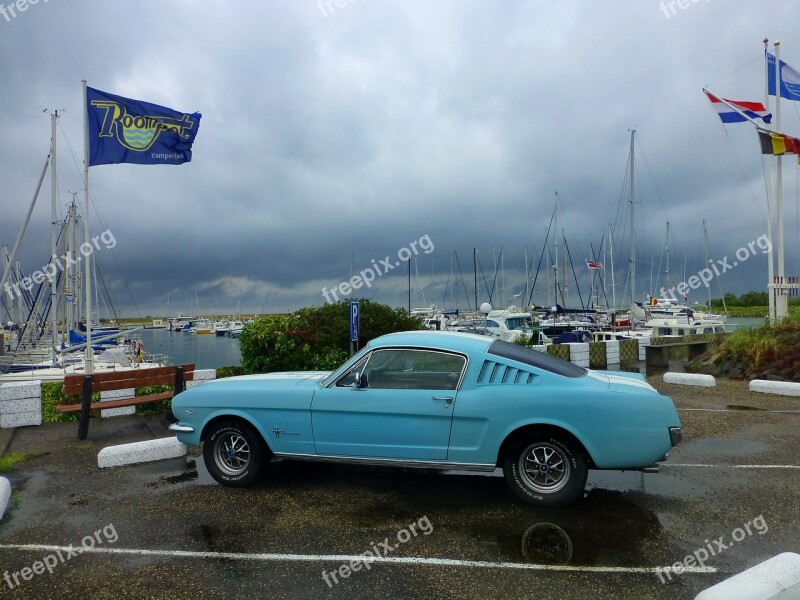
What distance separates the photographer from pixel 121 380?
8.98 meters

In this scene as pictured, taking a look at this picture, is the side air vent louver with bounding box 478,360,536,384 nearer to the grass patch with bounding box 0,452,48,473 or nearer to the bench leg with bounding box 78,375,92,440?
the grass patch with bounding box 0,452,48,473

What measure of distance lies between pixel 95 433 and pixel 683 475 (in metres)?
8.21

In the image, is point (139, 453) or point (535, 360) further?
point (139, 453)

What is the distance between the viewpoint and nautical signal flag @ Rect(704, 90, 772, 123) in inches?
711

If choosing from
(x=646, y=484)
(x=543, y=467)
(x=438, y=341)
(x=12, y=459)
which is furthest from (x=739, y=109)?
(x=12, y=459)

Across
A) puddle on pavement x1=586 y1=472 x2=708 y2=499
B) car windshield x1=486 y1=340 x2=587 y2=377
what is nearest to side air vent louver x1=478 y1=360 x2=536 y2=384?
car windshield x1=486 y1=340 x2=587 y2=377

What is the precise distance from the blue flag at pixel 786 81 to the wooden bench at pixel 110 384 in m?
19.1

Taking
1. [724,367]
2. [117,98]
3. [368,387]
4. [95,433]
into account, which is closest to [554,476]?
[368,387]

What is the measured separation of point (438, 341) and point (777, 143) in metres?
16.7

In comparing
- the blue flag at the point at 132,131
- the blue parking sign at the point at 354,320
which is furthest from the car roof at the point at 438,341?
the blue flag at the point at 132,131

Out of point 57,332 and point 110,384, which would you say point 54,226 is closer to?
point 57,332

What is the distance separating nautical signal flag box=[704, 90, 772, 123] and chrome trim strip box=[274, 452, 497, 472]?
17.5 m

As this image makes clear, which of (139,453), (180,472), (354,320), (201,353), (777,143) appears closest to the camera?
(180,472)

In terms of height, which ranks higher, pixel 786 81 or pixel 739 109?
pixel 786 81
